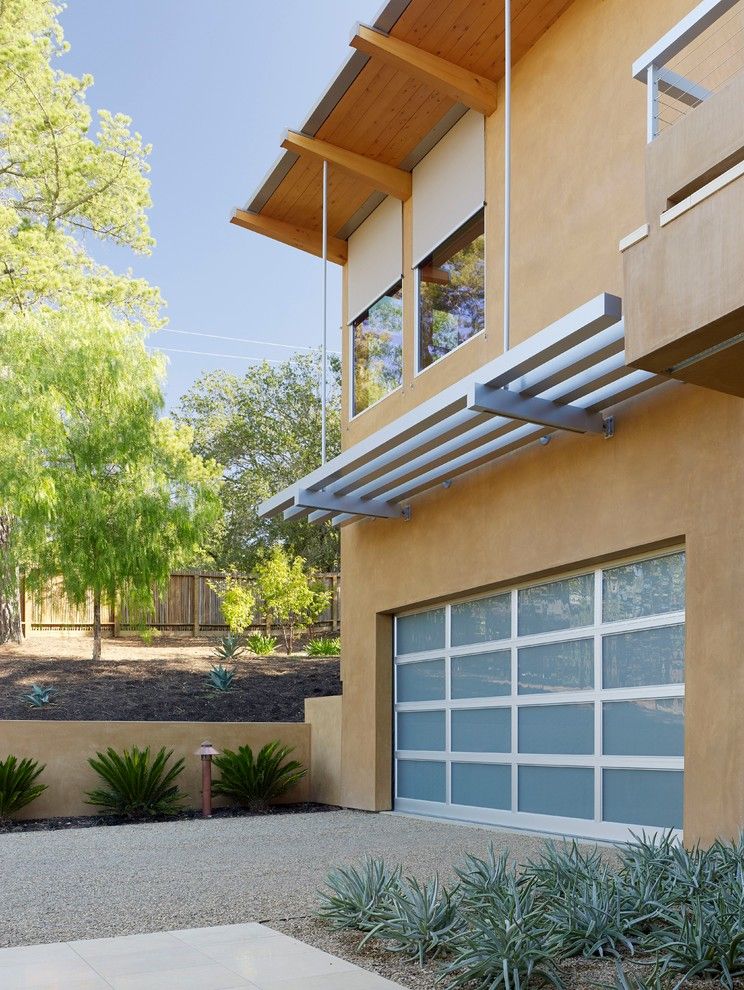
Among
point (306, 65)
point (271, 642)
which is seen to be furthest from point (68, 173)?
point (306, 65)

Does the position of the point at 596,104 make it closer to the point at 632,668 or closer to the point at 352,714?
the point at 632,668

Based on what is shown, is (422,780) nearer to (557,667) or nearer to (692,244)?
(557,667)

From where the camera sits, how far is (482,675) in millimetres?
11008

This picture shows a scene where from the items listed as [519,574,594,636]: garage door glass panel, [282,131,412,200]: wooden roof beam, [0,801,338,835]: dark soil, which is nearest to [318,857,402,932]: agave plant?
[519,574,594,636]: garage door glass panel

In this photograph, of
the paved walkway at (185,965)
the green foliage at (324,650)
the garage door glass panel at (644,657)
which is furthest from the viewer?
the green foliage at (324,650)

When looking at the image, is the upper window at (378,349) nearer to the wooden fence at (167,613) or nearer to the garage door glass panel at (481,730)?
the garage door glass panel at (481,730)

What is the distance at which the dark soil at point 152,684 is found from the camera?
1548 cm

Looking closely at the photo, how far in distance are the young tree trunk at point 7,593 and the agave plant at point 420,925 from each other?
1528 centimetres

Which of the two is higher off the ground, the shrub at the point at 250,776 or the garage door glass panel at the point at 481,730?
the garage door glass panel at the point at 481,730

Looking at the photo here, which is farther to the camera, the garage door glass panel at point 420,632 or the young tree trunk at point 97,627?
the young tree trunk at point 97,627

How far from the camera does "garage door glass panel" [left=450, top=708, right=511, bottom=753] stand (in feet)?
34.4

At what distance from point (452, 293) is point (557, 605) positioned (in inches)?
158

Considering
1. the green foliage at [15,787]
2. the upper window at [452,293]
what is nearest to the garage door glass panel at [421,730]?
the upper window at [452,293]

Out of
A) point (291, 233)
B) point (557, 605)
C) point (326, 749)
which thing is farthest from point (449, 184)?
point (326, 749)
